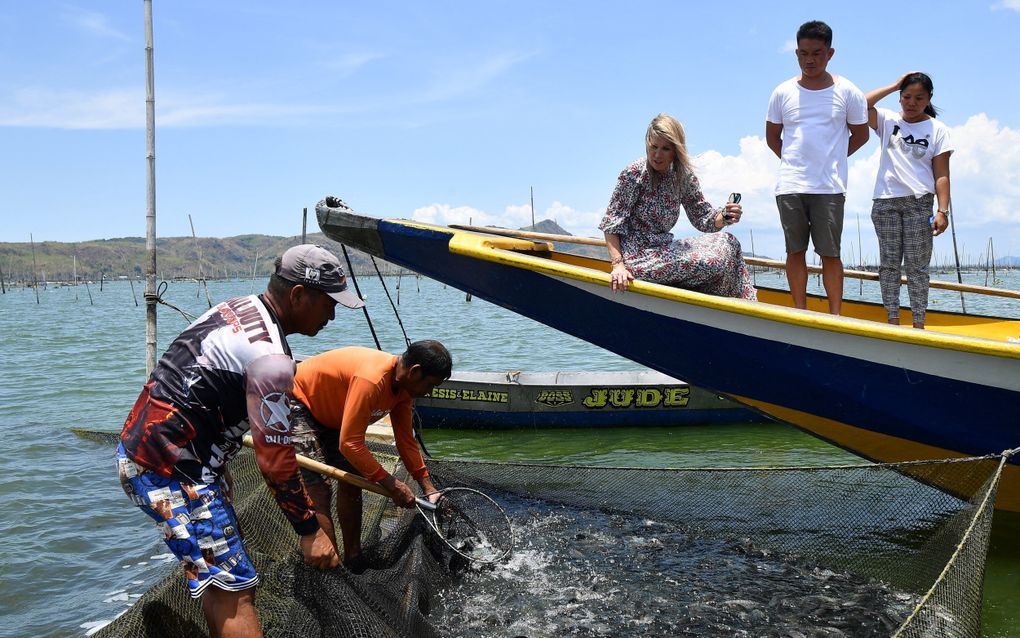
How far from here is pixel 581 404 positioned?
931cm

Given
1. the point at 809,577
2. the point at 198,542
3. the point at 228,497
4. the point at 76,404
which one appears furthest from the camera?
the point at 76,404

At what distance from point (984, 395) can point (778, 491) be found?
4.44ft

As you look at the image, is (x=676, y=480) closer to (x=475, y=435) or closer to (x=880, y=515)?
(x=880, y=515)

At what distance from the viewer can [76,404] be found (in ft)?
45.3

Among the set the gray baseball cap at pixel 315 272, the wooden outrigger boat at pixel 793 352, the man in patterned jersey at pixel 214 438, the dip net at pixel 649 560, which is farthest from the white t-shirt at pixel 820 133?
the man in patterned jersey at pixel 214 438

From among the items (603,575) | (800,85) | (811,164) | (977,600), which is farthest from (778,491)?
(800,85)

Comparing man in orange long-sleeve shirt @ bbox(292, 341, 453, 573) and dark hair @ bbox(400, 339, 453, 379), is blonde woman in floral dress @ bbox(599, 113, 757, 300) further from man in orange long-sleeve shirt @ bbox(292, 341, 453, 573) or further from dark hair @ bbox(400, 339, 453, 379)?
man in orange long-sleeve shirt @ bbox(292, 341, 453, 573)

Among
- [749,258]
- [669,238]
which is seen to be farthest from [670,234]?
[749,258]

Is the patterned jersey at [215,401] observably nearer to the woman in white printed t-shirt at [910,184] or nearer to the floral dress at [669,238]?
the floral dress at [669,238]

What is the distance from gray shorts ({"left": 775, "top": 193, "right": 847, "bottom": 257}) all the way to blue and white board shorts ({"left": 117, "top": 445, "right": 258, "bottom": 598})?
13.2 ft

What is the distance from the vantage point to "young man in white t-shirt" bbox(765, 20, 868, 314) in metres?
4.99

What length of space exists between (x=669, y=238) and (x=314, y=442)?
8.68 ft

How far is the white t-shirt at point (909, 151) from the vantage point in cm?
535

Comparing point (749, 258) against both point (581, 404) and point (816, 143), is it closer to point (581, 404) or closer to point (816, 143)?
point (816, 143)
